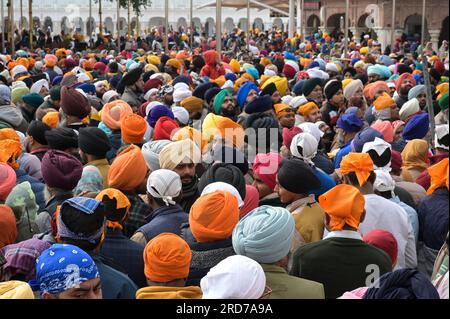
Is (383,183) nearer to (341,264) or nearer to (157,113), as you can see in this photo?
(341,264)

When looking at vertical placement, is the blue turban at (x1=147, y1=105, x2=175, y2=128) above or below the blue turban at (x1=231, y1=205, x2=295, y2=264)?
above

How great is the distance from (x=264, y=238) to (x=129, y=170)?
218 cm

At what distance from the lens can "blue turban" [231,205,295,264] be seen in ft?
14.3

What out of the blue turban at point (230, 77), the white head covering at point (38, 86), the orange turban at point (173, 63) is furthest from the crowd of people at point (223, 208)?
the orange turban at point (173, 63)

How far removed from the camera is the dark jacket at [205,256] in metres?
4.75

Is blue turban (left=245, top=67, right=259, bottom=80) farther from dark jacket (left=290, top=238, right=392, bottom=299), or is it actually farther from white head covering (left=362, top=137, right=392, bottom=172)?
dark jacket (left=290, top=238, right=392, bottom=299)

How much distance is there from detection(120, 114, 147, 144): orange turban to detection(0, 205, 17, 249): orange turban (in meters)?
3.11

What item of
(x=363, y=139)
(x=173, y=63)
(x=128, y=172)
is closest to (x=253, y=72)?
(x=173, y=63)

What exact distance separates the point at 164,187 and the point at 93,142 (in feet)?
5.75

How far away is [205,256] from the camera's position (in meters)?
4.83

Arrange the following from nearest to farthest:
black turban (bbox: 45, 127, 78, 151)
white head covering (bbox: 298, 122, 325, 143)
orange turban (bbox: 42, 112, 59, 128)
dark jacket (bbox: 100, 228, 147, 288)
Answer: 1. dark jacket (bbox: 100, 228, 147, 288)
2. black turban (bbox: 45, 127, 78, 151)
3. white head covering (bbox: 298, 122, 325, 143)
4. orange turban (bbox: 42, 112, 59, 128)

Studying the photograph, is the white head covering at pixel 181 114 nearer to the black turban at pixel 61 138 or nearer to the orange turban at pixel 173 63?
the black turban at pixel 61 138

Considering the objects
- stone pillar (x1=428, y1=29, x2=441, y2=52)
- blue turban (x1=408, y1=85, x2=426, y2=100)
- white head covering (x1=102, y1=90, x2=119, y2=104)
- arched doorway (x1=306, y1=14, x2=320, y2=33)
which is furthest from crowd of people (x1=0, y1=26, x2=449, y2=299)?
arched doorway (x1=306, y1=14, x2=320, y2=33)

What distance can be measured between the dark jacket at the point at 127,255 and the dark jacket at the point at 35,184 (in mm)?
1630
